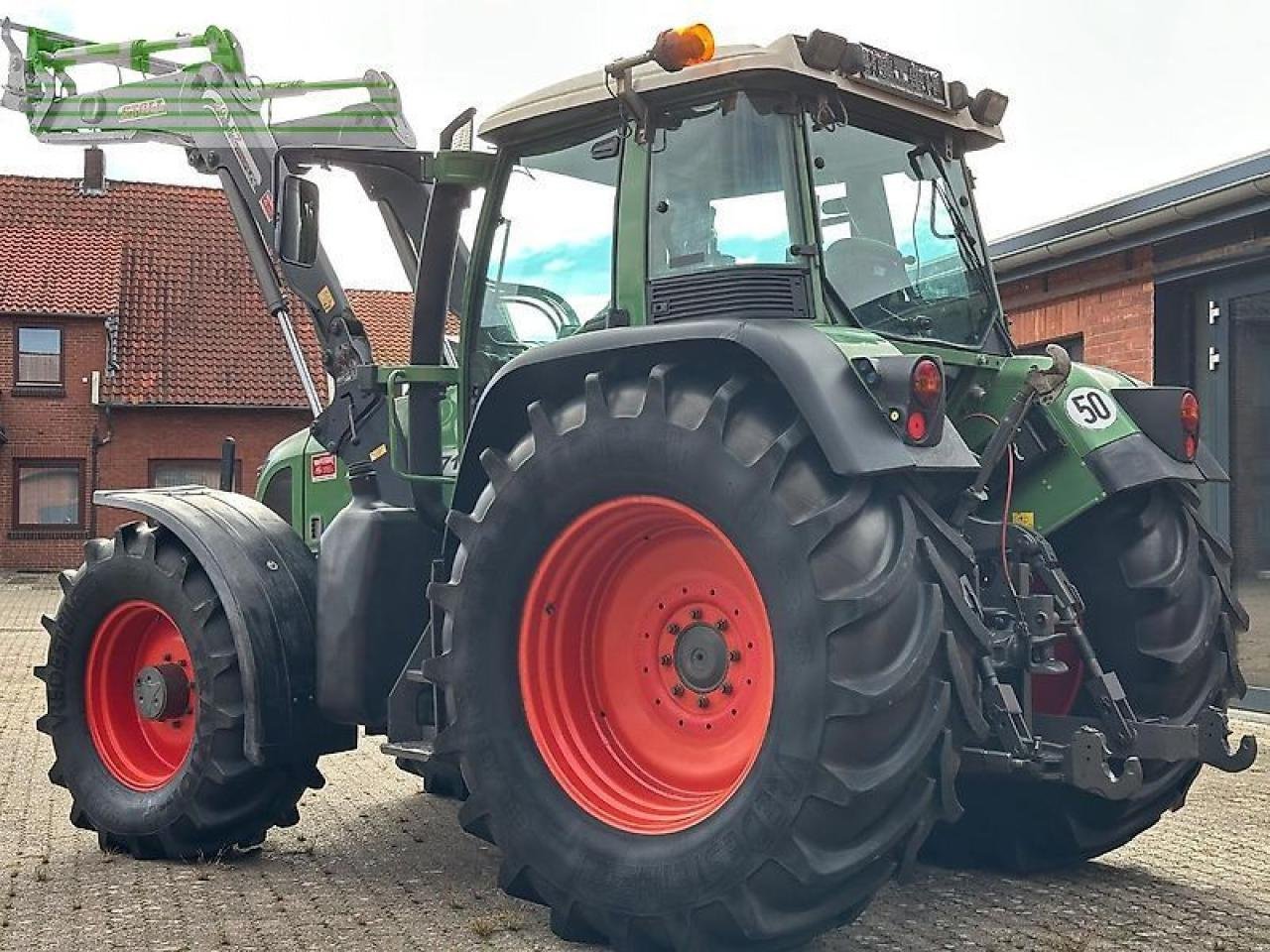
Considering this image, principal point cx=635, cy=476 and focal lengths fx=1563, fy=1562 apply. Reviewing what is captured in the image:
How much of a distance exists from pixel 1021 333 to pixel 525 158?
292 inches

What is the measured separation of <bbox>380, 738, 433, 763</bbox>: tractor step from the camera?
487 centimetres

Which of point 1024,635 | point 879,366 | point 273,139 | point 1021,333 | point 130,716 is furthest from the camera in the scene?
point 1021,333

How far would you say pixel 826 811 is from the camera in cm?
377

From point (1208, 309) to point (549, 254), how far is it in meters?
6.47

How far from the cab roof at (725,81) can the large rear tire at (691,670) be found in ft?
3.26

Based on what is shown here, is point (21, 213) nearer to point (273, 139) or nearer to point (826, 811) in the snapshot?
point (273, 139)

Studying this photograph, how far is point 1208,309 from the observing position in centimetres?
1028

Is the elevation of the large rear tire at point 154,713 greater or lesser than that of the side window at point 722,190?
lesser

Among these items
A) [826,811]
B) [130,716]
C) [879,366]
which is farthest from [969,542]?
[130,716]

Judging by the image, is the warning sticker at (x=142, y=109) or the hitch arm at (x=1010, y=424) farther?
the warning sticker at (x=142, y=109)

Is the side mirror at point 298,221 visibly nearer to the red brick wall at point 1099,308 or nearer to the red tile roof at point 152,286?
the red brick wall at point 1099,308

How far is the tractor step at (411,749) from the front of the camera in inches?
192

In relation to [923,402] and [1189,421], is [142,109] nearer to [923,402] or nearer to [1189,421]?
[923,402]

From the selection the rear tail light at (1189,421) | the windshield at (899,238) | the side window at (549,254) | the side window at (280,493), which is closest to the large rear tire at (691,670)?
the side window at (549,254)
